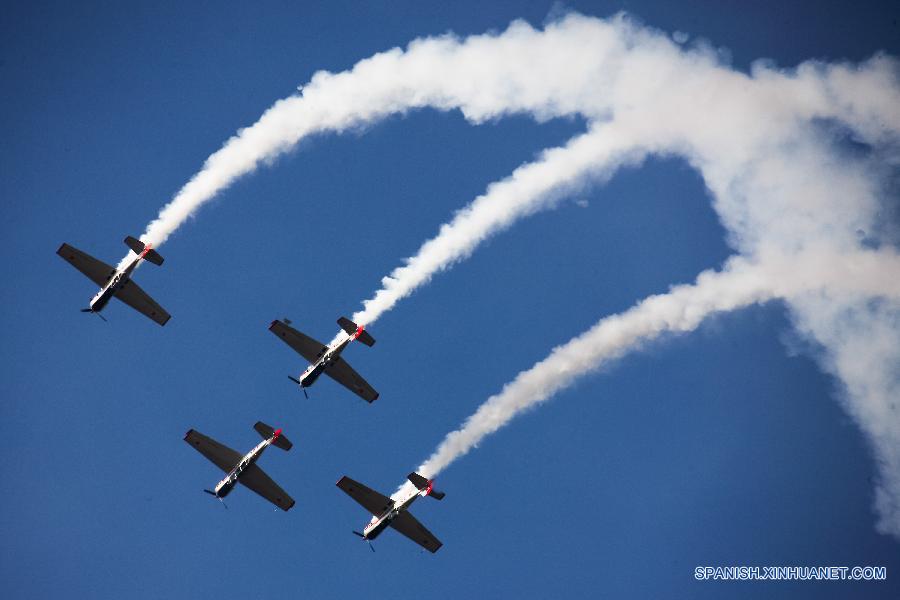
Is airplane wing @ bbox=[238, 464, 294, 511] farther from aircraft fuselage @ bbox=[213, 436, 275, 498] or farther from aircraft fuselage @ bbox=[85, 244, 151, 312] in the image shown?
aircraft fuselage @ bbox=[85, 244, 151, 312]

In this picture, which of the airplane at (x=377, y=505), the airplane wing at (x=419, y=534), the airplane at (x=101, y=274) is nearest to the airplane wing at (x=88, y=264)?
the airplane at (x=101, y=274)

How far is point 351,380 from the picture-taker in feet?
154

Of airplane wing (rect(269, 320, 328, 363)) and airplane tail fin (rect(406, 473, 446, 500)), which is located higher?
airplane wing (rect(269, 320, 328, 363))

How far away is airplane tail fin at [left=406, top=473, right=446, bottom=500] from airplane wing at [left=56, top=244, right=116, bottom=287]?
15089 mm

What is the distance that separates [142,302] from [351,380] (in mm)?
9570

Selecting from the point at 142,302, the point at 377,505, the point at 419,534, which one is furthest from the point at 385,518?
the point at 142,302

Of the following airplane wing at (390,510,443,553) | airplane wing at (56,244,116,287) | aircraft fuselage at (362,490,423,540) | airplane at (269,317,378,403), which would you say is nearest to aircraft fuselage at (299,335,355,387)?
airplane at (269,317,378,403)

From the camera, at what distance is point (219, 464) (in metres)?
46.0

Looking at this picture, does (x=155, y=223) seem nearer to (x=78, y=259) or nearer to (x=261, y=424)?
(x=78, y=259)

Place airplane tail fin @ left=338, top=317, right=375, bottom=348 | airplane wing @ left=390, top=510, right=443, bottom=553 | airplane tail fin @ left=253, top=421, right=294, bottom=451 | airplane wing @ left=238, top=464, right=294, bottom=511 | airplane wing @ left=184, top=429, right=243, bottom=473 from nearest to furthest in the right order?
airplane tail fin @ left=338, top=317, right=375, bottom=348
airplane tail fin @ left=253, top=421, right=294, bottom=451
airplane wing @ left=184, top=429, right=243, bottom=473
airplane wing @ left=390, top=510, right=443, bottom=553
airplane wing @ left=238, top=464, right=294, bottom=511

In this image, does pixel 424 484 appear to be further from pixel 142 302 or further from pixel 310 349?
pixel 142 302

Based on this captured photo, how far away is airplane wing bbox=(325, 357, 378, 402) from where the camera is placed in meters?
46.4

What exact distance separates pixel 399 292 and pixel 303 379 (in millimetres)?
5977

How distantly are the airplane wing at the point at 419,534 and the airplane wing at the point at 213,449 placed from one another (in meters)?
7.68
